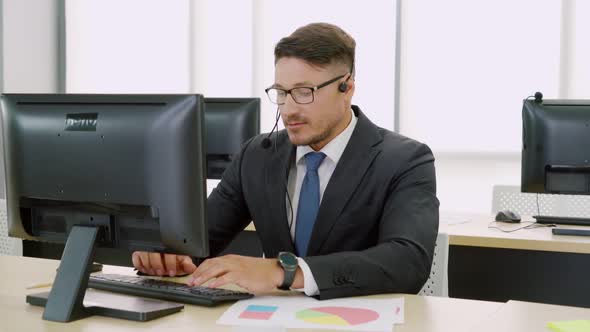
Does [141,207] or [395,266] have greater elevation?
[141,207]

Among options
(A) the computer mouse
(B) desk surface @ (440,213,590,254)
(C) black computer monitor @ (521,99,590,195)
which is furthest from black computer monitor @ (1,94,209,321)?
(A) the computer mouse

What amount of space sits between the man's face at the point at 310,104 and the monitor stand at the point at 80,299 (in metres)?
0.60

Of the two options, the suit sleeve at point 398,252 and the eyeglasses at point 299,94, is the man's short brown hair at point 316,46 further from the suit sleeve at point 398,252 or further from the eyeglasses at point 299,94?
the suit sleeve at point 398,252

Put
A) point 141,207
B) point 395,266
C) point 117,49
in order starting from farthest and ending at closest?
1. point 117,49
2. point 395,266
3. point 141,207

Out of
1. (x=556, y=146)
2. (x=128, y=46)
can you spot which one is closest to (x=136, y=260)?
(x=556, y=146)

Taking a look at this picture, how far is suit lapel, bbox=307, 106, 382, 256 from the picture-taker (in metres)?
2.08

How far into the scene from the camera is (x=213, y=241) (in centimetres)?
224

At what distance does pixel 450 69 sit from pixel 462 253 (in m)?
2.12

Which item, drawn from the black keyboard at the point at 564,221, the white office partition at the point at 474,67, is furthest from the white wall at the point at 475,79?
the black keyboard at the point at 564,221

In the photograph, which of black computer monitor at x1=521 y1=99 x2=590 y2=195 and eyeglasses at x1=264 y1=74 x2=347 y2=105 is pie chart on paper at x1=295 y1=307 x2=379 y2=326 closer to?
eyeglasses at x1=264 y1=74 x2=347 y2=105

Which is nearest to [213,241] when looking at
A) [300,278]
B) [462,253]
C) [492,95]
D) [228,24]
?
[300,278]

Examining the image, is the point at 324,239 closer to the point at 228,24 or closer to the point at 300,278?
the point at 300,278

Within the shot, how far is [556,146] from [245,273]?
63.9 inches

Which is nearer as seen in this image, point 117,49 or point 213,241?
point 213,241
